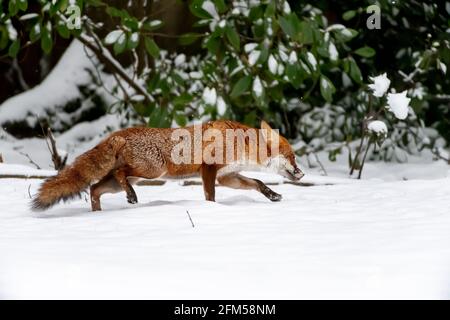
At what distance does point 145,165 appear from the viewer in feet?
16.8

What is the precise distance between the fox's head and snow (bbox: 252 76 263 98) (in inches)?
42.8

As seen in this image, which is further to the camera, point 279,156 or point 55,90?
point 55,90

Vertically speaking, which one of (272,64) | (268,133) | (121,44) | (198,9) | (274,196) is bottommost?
(274,196)

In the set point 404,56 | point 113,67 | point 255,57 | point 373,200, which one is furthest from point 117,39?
point 404,56

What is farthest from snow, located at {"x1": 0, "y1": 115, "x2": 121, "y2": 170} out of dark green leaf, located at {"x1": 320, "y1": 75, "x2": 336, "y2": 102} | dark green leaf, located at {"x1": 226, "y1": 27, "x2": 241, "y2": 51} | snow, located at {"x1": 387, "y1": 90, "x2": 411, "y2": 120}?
snow, located at {"x1": 387, "y1": 90, "x2": 411, "y2": 120}

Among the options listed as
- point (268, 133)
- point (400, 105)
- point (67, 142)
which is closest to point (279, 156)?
point (268, 133)

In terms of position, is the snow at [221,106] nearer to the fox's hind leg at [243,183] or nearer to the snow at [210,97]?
the snow at [210,97]

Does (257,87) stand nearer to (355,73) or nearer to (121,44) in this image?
(355,73)

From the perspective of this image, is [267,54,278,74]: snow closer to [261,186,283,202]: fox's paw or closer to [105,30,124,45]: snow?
[105,30,124,45]: snow

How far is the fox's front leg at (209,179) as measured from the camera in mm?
5227

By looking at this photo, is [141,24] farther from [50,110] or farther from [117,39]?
[50,110]

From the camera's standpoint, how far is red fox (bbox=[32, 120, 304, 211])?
4945 millimetres

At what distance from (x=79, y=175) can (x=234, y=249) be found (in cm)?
170

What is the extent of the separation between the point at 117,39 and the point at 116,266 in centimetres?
376
